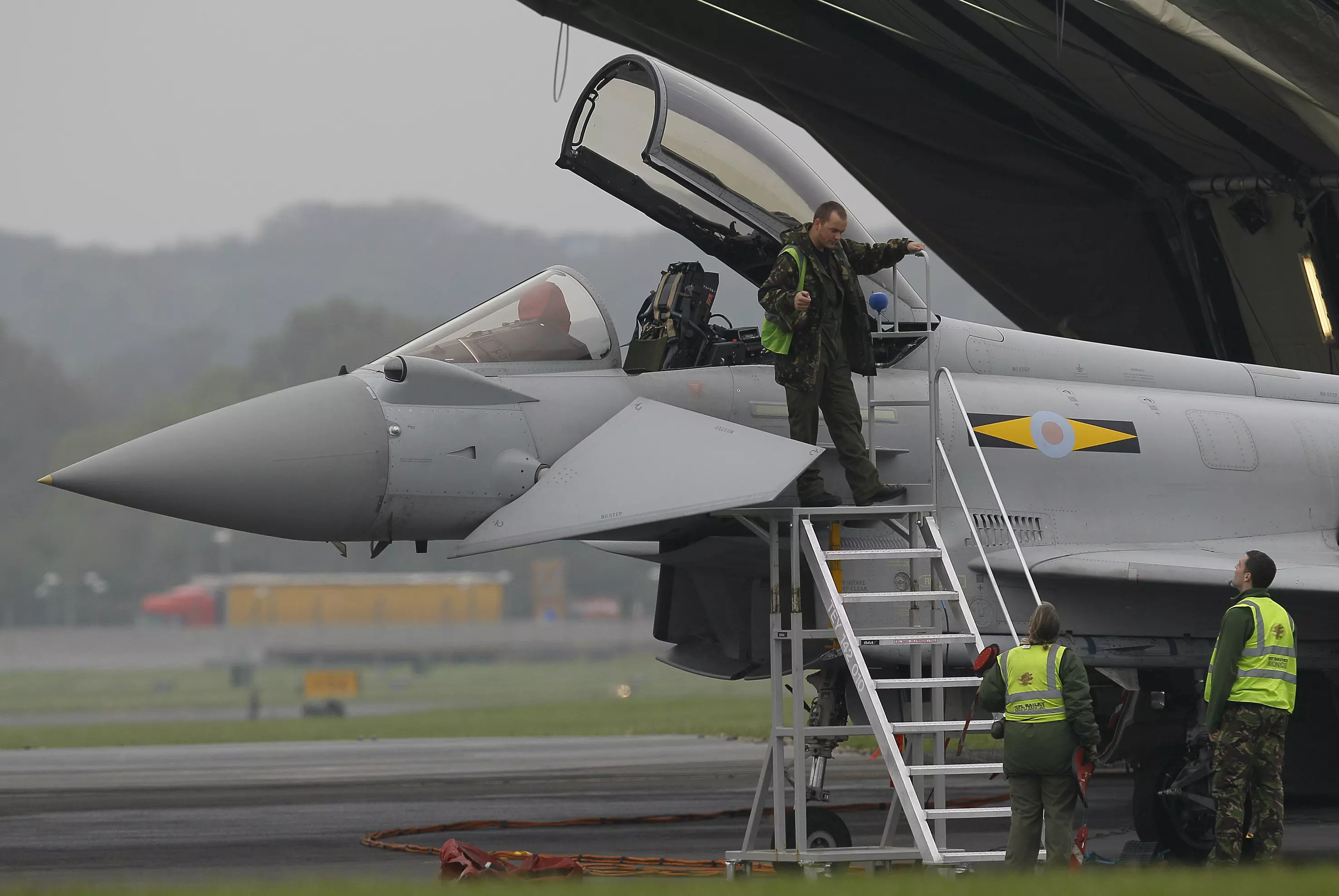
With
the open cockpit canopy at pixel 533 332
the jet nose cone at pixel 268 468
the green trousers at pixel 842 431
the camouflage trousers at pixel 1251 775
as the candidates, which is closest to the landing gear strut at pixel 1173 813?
the camouflage trousers at pixel 1251 775

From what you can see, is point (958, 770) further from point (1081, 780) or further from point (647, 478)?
point (647, 478)

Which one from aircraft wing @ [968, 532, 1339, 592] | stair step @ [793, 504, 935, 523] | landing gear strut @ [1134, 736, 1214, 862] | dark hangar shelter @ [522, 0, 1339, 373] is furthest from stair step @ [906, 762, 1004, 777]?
dark hangar shelter @ [522, 0, 1339, 373]

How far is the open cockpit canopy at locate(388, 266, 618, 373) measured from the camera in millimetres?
8414

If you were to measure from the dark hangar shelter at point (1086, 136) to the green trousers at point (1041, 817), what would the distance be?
29.3 ft

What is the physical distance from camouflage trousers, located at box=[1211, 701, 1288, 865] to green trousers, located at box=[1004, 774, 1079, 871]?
0.78m

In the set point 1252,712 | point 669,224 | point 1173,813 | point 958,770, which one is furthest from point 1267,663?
point 669,224

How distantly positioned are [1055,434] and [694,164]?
2.80 meters

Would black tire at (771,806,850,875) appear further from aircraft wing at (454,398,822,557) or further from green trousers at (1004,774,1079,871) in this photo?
aircraft wing at (454,398,822,557)

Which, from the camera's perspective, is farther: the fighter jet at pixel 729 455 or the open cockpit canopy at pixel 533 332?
the open cockpit canopy at pixel 533 332

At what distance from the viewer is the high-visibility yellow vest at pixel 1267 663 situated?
679 centimetres

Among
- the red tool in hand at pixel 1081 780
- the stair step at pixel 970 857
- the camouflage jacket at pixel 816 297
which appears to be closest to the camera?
the red tool in hand at pixel 1081 780

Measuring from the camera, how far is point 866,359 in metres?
8.41

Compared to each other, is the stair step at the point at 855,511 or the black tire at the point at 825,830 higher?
the stair step at the point at 855,511

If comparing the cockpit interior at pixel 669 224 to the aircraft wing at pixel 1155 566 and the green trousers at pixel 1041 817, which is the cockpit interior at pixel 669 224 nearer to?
the aircraft wing at pixel 1155 566
